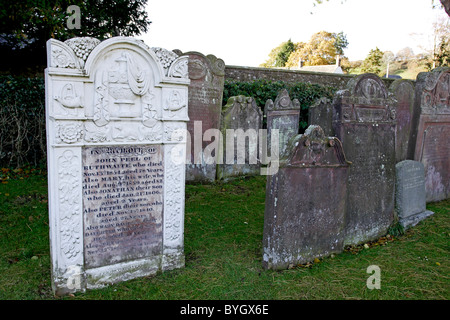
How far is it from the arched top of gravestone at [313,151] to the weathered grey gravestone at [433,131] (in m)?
3.05

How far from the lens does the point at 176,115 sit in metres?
3.58

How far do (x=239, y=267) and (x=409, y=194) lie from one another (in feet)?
10.5

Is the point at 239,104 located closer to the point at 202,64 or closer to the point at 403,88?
the point at 202,64

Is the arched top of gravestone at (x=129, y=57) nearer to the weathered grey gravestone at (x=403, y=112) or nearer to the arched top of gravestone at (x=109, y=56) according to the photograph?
the arched top of gravestone at (x=109, y=56)

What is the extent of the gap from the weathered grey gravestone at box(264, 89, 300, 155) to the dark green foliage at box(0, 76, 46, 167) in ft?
18.1

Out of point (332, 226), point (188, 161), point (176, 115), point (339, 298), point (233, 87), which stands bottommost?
point (339, 298)

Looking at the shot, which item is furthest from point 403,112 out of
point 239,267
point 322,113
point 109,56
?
point 109,56

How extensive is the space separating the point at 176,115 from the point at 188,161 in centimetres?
386

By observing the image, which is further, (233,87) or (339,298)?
(233,87)

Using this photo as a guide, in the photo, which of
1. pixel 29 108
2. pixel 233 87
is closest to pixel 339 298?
pixel 233 87

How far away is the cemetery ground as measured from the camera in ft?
10.8

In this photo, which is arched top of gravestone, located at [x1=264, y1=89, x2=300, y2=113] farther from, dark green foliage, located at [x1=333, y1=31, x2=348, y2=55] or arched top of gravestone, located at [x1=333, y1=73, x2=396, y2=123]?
dark green foliage, located at [x1=333, y1=31, x2=348, y2=55]
